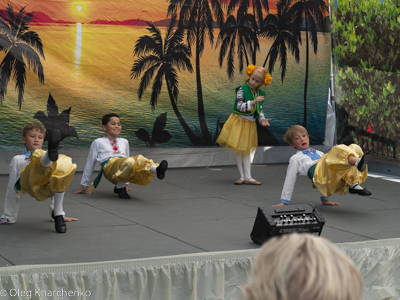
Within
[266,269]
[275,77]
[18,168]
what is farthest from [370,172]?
[266,269]

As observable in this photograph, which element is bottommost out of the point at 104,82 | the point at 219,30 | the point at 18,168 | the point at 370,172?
the point at 370,172

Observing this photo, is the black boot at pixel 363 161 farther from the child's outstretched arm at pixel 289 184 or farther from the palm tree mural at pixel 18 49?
the palm tree mural at pixel 18 49

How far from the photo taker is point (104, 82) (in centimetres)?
733

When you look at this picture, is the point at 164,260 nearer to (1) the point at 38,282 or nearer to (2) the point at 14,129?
(1) the point at 38,282

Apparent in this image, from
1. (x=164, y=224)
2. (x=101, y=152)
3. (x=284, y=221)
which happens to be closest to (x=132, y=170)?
(x=101, y=152)

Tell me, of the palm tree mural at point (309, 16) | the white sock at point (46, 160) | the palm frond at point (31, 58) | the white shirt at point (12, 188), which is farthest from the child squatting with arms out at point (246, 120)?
the white sock at point (46, 160)

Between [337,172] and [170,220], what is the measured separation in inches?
62.3

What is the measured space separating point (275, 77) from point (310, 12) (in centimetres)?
114

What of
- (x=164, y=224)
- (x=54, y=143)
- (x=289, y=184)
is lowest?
(x=164, y=224)

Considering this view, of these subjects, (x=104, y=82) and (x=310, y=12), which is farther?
(x=310, y=12)

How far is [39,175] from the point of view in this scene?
404 cm

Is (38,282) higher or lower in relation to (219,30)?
lower

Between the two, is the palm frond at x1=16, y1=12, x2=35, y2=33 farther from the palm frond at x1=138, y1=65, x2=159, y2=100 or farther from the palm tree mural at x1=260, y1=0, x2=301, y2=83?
the palm tree mural at x1=260, y1=0, x2=301, y2=83

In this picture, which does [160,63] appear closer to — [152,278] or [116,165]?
[116,165]
